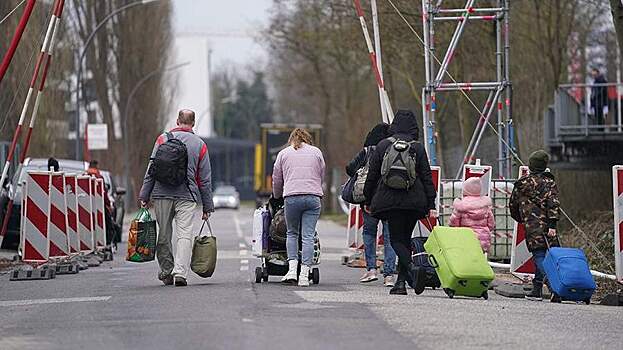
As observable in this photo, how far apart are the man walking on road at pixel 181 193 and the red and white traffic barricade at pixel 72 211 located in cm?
525

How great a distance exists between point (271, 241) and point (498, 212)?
5.95m

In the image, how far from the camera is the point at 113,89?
188ft

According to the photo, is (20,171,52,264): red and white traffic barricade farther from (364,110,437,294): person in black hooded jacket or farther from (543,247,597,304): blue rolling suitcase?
(543,247,597,304): blue rolling suitcase

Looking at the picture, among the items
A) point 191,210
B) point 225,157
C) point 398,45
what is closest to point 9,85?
point 398,45

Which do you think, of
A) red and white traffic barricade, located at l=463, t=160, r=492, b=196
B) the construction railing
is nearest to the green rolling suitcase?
red and white traffic barricade, located at l=463, t=160, r=492, b=196

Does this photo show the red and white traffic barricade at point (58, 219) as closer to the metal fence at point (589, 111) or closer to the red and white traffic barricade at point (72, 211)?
the red and white traffic barricade at point (72, 211)

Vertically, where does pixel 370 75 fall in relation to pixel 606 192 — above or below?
above

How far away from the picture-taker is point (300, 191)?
15.1 metres

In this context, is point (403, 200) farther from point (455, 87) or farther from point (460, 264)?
point (455, 87)

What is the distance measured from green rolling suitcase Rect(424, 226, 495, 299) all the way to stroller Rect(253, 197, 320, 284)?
2012 millimetres

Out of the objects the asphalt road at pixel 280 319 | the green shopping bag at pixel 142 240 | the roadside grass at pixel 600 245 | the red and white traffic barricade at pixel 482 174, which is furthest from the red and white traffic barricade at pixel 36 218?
the roadside grass at pixel 600 245

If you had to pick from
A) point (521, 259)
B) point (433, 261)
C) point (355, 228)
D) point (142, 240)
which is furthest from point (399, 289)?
point (355, 228)

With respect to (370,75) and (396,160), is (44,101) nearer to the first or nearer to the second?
(370,75)

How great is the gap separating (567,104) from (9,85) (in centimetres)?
1254
